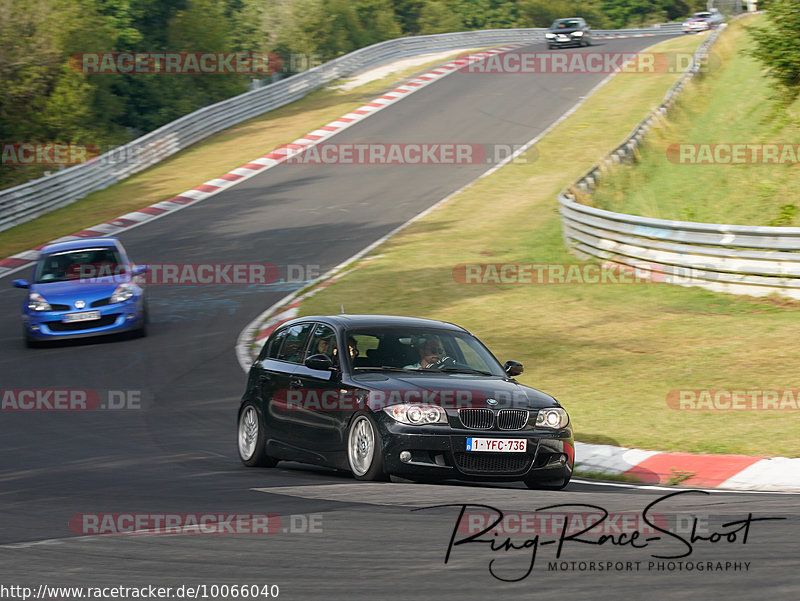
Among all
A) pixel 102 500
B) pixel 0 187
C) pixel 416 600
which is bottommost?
pixel 0 187

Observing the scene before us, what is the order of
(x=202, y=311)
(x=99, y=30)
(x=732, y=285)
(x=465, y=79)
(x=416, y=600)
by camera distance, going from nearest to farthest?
(x=416, y=600) < (x=732, y=285) < (x=202, y=311) < (x=99, y=30) < (x=465, y=79)

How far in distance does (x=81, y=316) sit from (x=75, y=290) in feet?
1.84

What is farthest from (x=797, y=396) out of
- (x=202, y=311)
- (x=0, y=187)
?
(x=0, y=187)

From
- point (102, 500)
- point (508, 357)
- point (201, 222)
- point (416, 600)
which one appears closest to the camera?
point (416, 600)

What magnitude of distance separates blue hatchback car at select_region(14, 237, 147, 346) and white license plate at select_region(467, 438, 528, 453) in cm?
1070

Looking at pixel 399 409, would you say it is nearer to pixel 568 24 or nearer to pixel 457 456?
pixel 457 456

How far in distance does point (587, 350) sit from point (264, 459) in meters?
6.45

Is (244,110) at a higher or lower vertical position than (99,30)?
lower

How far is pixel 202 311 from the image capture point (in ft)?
66.8

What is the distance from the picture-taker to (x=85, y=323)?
18000mm

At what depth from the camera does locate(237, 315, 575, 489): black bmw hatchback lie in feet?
28.4

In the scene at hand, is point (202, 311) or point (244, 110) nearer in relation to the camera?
point (202, 311)

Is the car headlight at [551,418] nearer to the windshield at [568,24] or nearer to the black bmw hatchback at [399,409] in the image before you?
the black bmw hatchback at [399,409]

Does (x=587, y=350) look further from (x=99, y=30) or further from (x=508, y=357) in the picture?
(x=99, y=30)
